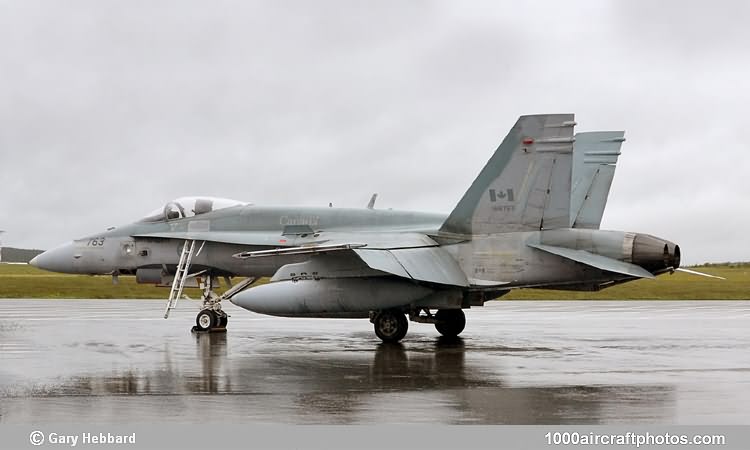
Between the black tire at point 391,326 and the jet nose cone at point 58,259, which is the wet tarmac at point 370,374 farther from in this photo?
the jet nose cone at point 58,259

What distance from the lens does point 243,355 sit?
15.1 meters

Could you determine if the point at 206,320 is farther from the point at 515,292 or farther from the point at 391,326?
the point at 515,292

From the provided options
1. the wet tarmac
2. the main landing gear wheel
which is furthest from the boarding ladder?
the wet tarmac

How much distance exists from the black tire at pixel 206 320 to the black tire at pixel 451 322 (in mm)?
5211

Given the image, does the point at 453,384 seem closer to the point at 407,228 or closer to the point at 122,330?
the point at 407,228

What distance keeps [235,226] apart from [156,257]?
2.14m

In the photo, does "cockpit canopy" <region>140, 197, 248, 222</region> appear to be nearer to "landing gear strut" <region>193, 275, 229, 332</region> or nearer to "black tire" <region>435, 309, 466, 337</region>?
"landing gear strut" <region>193, 275, 229, 332</region>

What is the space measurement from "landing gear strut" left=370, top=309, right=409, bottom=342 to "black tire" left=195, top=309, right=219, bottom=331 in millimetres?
4481

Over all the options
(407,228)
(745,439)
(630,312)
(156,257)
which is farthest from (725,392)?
(630,312)

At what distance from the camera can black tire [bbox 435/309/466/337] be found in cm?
1898

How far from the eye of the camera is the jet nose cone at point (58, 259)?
20766mm

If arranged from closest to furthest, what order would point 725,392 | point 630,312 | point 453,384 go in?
1. point 725,392
2. point 453,384
3. point 630,312

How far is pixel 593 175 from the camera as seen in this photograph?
20047 millimetres

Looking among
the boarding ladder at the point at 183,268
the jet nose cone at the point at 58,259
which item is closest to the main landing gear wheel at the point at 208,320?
the boarding ladder at the point at 183,268
